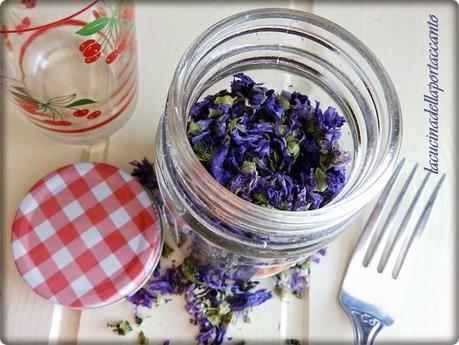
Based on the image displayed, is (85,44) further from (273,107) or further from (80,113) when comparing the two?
(273,107)

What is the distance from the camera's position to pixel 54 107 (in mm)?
652

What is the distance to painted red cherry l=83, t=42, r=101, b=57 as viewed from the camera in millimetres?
617

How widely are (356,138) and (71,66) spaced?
306 millimetres

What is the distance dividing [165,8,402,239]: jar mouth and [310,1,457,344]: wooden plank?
0.49 ft

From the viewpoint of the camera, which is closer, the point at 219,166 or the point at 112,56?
the point at 219,166

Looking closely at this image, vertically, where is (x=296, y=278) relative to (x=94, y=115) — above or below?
below

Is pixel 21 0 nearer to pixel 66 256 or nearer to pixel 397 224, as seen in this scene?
pixel 66 256

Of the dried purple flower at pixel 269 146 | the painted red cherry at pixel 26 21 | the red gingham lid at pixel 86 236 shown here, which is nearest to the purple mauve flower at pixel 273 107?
the dried purple flower at pixel 269 146

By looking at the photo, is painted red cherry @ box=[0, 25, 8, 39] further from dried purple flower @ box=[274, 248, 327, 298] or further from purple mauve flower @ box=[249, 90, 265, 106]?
dried purple flower @ box=[274, 248, 327, 298]

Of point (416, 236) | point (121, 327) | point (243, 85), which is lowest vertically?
point (121, 327)

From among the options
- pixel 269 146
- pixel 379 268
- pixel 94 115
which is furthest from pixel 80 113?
pixel 379 268

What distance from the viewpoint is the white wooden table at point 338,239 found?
0.65 metres

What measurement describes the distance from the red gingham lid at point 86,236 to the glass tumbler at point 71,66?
0.16ft

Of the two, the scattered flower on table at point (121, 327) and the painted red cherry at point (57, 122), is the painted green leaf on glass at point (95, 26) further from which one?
the scattered flower on table at point (121, 327)
